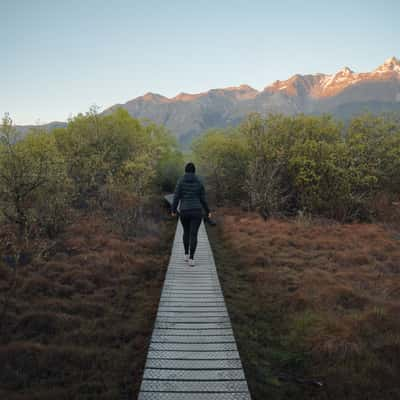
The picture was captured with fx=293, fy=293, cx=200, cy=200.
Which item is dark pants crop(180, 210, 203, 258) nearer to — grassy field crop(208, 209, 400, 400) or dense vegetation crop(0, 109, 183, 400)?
dense vegetation crop(0, 109, 183, 400)

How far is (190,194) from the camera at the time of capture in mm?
7512

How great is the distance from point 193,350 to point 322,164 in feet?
46.2

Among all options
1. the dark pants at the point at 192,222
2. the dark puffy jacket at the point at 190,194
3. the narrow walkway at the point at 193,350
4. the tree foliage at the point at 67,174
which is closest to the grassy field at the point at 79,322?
the narrow walkway at the point at 193,350

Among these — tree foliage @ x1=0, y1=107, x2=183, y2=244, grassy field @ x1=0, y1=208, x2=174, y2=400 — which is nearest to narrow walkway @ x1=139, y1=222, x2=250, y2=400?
grassy field @ x1=0, y1=208, x2=174, y2=400

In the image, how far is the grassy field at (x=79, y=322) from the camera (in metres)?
3.76

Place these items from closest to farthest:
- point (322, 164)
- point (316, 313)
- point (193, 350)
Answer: point (193, 350) < point (316, 313) < point (322, 164)

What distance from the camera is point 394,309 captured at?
565 centimetres

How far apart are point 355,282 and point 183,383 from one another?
5737mm

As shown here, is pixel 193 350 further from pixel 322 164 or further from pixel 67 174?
pixel 322 164

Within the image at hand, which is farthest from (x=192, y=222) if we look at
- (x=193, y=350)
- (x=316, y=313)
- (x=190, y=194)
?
(x=193, y=350)

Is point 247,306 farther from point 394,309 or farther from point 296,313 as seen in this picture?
point 394,309

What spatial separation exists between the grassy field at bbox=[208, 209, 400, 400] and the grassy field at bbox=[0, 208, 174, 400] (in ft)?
6.01

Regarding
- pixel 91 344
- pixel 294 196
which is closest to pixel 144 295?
pixel 91 344

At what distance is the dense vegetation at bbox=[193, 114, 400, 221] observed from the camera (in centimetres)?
1579
